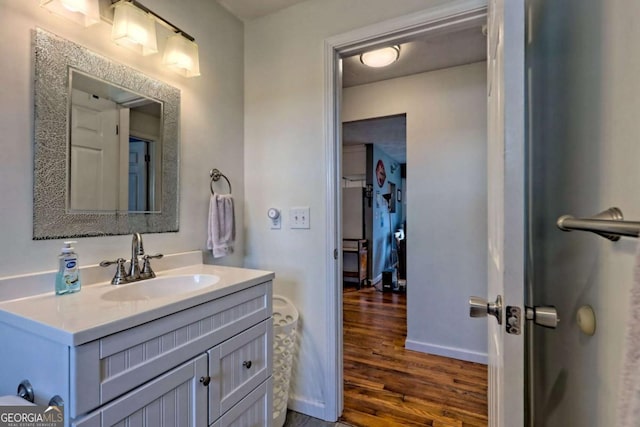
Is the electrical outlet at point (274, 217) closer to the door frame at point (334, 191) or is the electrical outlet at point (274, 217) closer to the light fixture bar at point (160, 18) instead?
the door frame at point (334, 191)

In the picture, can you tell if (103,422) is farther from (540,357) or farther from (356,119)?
(356,119)

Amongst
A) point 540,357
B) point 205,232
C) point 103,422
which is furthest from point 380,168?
point 103,422

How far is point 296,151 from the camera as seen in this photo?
5.87 ft

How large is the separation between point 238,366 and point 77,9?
142 centimetres

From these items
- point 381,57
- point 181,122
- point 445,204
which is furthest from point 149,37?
point 445,204

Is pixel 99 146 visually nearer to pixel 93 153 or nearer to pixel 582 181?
pixel 93 153

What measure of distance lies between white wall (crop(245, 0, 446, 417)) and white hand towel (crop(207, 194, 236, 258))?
8.5 inches

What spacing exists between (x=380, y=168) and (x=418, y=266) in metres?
3.36

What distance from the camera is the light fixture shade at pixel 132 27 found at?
4.03ft

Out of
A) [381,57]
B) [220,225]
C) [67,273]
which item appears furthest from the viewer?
[381,57]

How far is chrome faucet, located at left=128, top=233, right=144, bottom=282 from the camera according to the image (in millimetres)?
1247

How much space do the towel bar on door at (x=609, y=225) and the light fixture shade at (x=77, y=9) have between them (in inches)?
62.1

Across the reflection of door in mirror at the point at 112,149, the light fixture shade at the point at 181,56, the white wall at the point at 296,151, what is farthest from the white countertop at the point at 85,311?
the light fixture shade at the point at 181,56

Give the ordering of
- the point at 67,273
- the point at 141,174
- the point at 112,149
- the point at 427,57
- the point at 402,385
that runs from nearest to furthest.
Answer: the point at 67,273
the point at 112,149
the point at 141,174
the point at 402,385
the point at 427,57
